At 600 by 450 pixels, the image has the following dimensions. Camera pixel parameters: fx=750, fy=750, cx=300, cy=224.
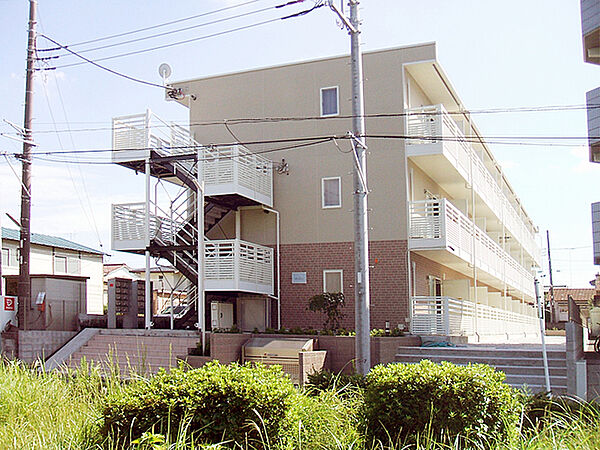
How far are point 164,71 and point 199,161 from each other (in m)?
4.80

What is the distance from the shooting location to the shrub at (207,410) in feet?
23.5

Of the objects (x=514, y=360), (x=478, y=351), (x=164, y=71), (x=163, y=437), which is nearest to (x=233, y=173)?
(x=164, y=71)

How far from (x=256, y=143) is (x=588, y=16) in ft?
34.9

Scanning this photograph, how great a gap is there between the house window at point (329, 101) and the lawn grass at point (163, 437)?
52.0 feet

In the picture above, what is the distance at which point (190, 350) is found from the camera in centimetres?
1891

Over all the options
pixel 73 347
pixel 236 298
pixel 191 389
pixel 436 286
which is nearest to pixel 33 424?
pixel 191 389

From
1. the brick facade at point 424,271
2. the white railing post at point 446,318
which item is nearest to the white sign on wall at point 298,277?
the brick facade at point 424,271

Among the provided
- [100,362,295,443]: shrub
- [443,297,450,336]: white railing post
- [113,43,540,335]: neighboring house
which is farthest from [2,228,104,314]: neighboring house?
[100,362,295,443]: shrub

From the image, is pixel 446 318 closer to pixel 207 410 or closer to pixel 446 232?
pixel 446 232

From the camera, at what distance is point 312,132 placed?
24641 millimetres

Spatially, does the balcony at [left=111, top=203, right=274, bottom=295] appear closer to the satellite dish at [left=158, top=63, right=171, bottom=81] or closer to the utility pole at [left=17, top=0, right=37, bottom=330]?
the utility pole at [left=17, top=0, right=37, bottom=330]

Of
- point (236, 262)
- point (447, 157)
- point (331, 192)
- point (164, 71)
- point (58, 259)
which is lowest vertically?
point (236, 262)

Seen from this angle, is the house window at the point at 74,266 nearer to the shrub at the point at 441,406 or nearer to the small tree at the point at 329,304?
the small tree at the point at 329,304

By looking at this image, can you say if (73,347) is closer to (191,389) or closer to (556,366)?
(556,366)
